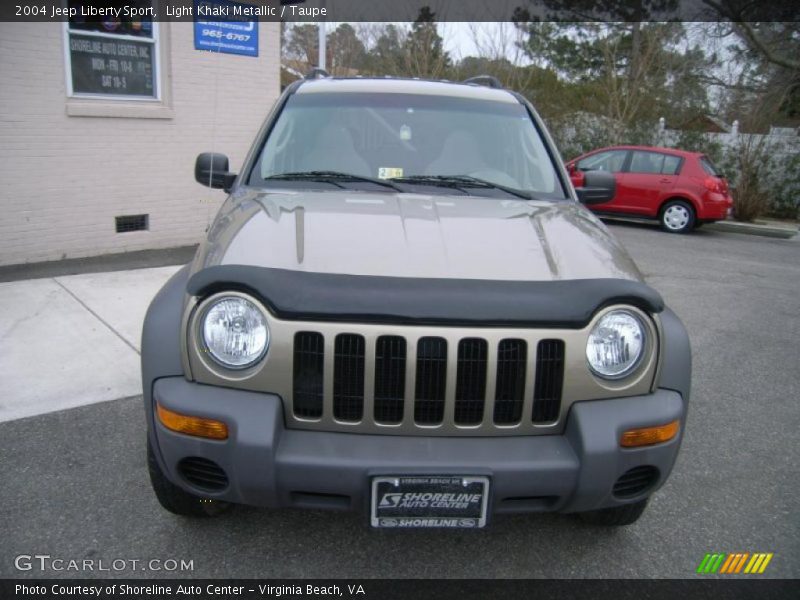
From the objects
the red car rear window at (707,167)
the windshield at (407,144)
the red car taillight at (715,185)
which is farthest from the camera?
the red car rear window at (707,167)

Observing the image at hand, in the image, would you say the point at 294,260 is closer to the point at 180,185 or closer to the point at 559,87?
the point at 180,185

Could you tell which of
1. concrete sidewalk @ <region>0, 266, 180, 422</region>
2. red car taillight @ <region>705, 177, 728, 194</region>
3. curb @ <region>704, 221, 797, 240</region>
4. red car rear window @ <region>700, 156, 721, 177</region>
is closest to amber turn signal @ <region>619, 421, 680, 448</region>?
concrete sidewalk @ <region>0, 266, 180, 422</region>

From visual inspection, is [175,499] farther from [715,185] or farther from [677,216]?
[715,185]

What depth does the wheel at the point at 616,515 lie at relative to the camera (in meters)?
2.71

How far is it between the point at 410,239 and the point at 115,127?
609 cm

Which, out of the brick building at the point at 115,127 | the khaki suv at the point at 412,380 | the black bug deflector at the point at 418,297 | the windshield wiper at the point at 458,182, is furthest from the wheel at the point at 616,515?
the brick building at the point at 115,127

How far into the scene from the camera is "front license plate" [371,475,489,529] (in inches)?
83.2

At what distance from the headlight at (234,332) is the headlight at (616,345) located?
3.69ft

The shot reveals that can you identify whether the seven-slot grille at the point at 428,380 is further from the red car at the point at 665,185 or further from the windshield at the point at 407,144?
the red car at the point at 665,185

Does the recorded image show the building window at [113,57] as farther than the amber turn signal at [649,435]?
Yes

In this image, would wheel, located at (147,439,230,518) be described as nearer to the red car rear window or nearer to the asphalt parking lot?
the asphalt parking lot

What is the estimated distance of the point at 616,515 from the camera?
2.75m

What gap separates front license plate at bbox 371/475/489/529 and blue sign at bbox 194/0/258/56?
7292 millimetres

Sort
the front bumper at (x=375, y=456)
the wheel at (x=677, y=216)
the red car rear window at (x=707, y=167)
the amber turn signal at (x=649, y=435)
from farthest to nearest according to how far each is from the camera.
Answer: the wheel at (x=677, y=216), the red car rear window at (x=707, y=167), the amber turn signal at (x=649, y=435), the front bumper at (x=375, y=456)
